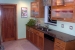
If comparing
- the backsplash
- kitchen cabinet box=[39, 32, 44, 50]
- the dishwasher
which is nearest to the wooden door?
kitchen cabinet box=[39, 32, 44, 50]

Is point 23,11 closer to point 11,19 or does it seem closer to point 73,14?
point 11,19

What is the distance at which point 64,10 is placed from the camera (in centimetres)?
329

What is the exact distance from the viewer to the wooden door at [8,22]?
573cm

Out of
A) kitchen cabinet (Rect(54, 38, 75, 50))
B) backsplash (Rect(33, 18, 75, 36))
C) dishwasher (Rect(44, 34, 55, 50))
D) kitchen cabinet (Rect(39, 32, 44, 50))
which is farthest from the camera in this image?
kitchen cabinet (Rect(39, 32, 44, 50))

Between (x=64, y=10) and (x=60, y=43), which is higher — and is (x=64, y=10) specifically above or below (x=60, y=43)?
above

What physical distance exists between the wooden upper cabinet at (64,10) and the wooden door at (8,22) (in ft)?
9.37

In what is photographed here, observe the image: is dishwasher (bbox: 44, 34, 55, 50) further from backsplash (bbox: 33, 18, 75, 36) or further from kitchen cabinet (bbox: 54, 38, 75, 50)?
backsplash (bbox: 33, 18, 75, 36)

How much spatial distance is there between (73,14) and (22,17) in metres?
3.72

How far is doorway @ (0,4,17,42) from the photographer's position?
18.8 ft

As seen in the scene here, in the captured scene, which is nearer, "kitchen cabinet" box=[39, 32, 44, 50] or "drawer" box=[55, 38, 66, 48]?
"drawer" box=[55, 38, 66, 48]

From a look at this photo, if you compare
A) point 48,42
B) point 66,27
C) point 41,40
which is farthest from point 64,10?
point 41,40

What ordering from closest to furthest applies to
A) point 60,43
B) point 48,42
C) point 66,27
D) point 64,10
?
point 60,43 < point 64,10 < point 66,27 < point 48,42

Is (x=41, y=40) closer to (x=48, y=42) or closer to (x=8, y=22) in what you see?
(x=48, y=42)

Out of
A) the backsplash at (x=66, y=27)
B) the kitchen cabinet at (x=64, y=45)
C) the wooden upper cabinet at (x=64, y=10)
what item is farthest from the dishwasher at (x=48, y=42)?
the wooden upper cabinet at (x=64, y=10)
